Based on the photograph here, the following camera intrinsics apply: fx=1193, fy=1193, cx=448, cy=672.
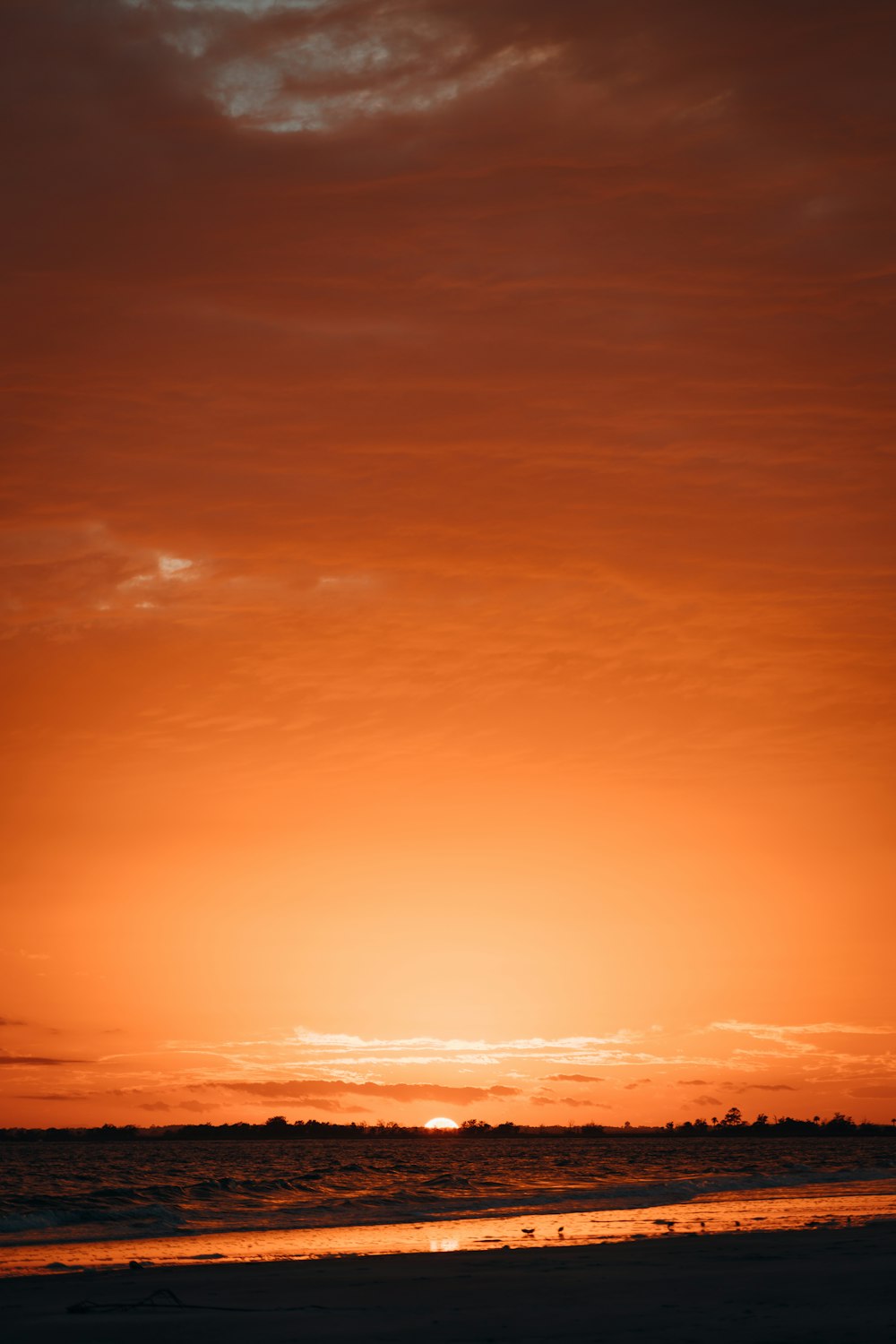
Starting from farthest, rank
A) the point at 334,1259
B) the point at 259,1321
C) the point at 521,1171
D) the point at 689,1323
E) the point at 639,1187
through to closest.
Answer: the point at 521,1171, the point at 639,1187, the point at 334,1259, the point at 259,1321, the point at 689,1323

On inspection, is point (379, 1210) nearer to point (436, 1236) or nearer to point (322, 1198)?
point (322, 1198)

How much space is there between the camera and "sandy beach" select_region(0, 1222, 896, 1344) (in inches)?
595

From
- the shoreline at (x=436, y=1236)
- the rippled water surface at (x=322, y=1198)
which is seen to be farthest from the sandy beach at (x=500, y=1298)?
the rippled water surface at (x=322, y=1198)

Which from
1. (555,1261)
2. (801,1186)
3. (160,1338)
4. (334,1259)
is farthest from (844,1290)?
(801,1186)

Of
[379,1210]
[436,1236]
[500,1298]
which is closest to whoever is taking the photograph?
[500,1298]

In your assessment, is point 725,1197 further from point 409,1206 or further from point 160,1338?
point 160,1338

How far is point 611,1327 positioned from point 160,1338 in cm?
577

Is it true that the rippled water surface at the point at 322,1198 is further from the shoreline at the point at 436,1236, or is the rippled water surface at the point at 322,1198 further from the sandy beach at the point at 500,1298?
the sandy beach at the point at 500,1298

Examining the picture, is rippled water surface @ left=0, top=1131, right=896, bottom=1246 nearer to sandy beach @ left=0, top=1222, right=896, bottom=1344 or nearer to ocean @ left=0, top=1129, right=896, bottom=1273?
ocean @ left=0, top=1129, right=896, bottom=1273

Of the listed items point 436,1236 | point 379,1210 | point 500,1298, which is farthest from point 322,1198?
point 500,1298

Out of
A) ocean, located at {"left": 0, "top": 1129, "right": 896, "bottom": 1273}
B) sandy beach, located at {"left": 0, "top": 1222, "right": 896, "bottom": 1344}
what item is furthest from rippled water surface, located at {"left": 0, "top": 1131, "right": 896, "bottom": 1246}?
sandy beach, located at {"left": 0, "top": 1222, "right": 896, "bottom": 1344}

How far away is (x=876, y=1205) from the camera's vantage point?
40.3 meters

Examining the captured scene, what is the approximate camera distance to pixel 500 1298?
1823cm

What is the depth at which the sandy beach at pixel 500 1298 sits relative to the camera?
15109 mm
